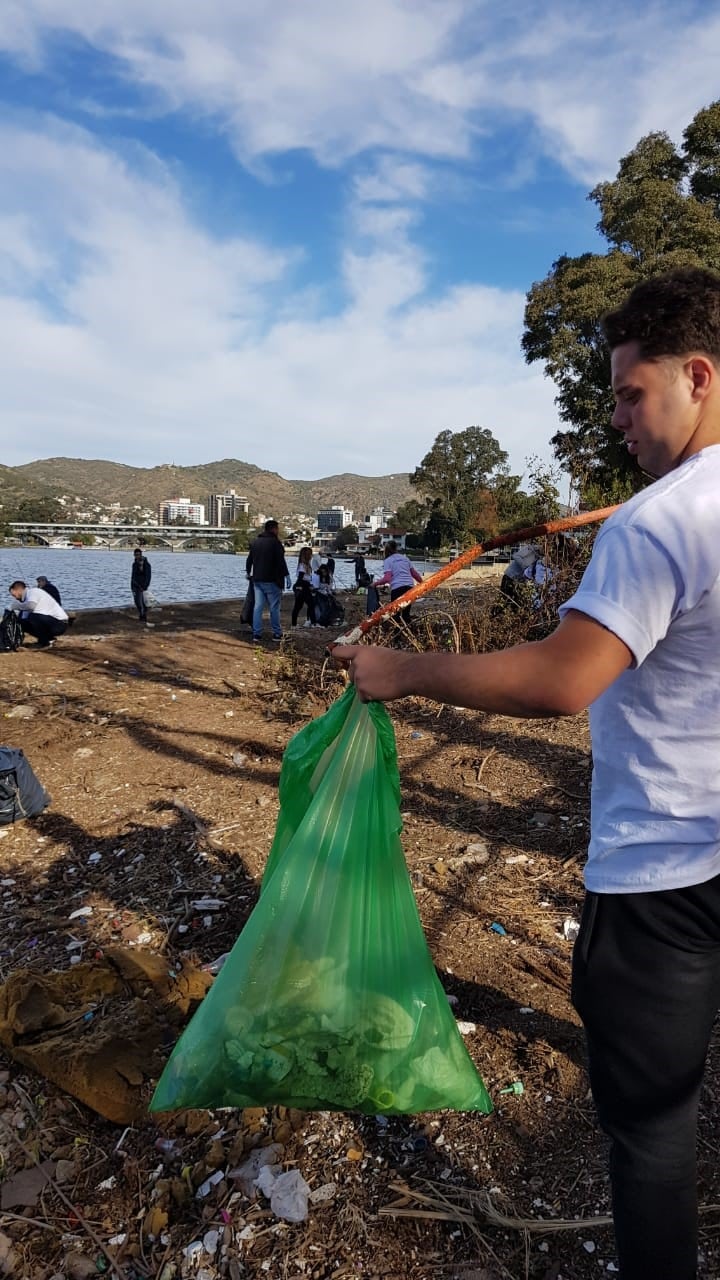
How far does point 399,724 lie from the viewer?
5500 millimetres

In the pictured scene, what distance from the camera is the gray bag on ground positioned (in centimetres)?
390

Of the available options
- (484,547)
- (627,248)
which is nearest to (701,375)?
(484,547)

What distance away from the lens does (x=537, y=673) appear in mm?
1083

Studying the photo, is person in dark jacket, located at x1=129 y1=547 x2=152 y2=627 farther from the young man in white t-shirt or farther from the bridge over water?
the bridge over water

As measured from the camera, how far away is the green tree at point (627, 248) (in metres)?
15.3

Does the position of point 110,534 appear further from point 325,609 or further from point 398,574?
point 398,574

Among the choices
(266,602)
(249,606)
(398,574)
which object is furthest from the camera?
(249,606)

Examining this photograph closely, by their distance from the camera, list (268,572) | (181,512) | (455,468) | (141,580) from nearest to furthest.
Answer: (268,572) < (141,580) < (455,468) < (181,512)

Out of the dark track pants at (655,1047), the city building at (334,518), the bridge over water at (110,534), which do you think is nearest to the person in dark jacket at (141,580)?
the dark track pants at (655,1047)

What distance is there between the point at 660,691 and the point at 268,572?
9512mm

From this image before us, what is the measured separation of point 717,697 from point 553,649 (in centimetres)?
26

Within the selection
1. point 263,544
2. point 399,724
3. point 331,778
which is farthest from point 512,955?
point 263,544

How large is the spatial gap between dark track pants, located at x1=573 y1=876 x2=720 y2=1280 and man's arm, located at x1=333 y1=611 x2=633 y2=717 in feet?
1.10

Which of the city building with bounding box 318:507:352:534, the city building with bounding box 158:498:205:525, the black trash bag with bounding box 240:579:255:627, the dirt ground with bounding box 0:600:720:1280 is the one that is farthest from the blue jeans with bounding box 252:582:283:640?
the city building with bounding box 158:498:205:525
